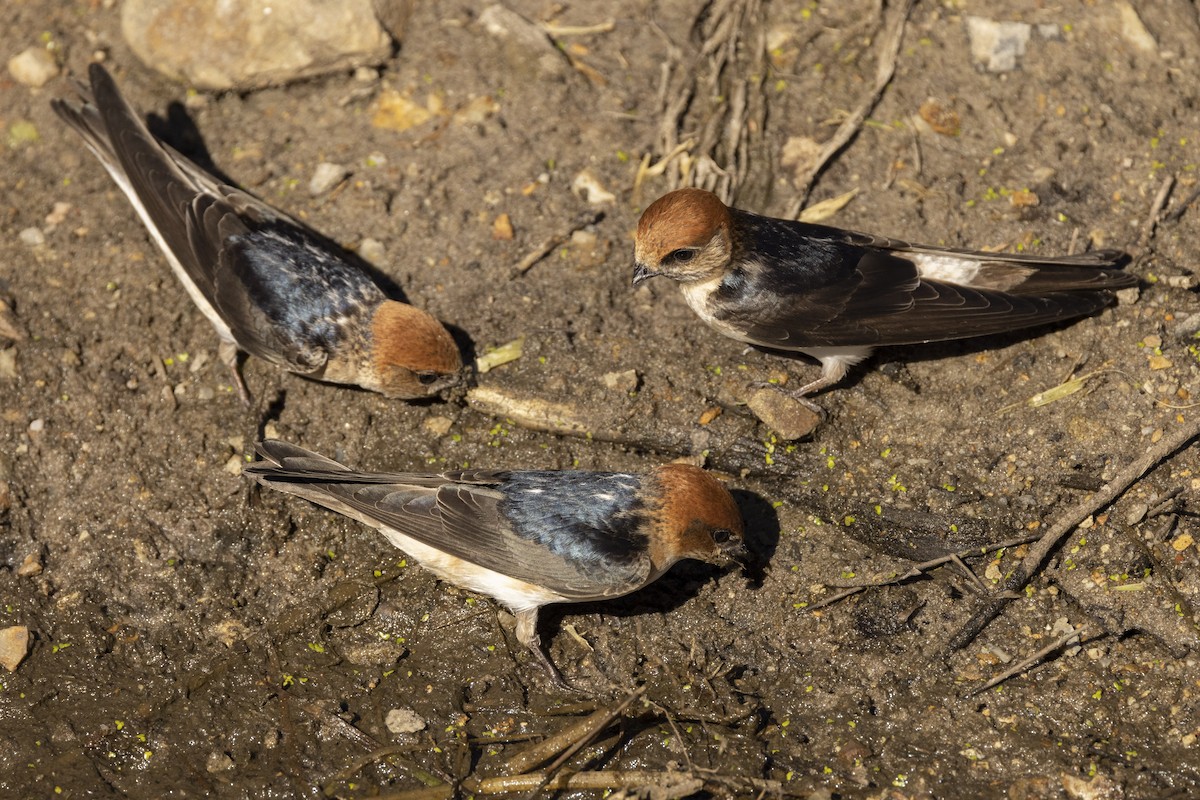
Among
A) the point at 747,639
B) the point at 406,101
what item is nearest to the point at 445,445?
the point at 747,639

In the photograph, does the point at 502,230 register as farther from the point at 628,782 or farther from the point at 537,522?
the point at 628,782

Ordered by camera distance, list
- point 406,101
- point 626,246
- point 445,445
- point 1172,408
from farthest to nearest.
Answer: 1. point 406,101
2. point 626,246
3. point 445,445
4. point 1172,408

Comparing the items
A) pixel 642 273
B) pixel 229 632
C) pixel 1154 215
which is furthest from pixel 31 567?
pixel 1154 215

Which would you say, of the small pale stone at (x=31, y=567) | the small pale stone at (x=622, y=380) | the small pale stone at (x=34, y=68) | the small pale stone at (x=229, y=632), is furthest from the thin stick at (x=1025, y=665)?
the small pale stone at (x=34, y=68)

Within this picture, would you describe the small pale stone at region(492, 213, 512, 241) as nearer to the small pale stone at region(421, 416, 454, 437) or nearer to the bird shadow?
the small pale stone at region(421, 416, 454, 437)

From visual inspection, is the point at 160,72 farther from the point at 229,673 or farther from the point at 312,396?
the point at 229,673

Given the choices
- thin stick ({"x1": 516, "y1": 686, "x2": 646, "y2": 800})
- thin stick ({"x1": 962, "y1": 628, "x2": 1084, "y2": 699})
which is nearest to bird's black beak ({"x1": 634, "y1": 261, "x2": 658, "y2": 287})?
thin stick ({"x1": 516, "y1": 686, "x2": 646, "y2": 800})

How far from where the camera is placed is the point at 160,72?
8.07 m

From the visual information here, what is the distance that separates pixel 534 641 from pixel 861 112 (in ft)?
13.9

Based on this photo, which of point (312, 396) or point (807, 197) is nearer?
point (312, 396)

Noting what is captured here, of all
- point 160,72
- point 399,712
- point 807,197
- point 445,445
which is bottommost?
point 399,712

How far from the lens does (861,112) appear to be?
7.62 meters

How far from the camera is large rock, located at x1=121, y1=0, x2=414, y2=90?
775cm

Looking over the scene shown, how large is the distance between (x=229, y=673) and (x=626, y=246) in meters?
3.57
